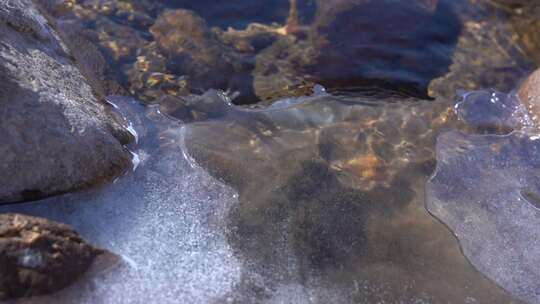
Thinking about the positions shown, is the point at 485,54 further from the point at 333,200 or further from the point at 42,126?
the point at 42,126

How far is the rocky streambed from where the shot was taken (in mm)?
2703

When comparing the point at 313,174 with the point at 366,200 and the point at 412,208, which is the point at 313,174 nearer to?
the point at 366,200

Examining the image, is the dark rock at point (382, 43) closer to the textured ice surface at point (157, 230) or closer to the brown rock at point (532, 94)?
the brown rock at point (532, 94)

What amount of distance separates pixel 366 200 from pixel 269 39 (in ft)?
6.41

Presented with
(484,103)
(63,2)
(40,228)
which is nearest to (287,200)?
(40,228)

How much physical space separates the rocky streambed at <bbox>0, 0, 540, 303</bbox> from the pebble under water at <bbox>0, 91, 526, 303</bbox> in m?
0.01

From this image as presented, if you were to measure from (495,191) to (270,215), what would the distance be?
148 cm

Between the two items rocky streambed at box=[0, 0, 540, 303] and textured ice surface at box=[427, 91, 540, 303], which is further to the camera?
textured ice surface at box=[427, 91, 540, 303]

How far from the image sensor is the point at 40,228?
8.04 feet

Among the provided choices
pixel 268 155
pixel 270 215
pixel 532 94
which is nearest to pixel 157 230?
pixel 270 215

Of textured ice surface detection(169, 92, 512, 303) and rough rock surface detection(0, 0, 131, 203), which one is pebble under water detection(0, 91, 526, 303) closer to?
textured ice surface detection(169, 92, 512, 303)

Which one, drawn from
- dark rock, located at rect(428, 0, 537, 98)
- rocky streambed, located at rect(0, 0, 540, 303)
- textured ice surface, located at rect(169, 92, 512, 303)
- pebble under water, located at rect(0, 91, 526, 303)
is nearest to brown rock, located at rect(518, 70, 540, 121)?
rocky streambed, located at rect(0, 0, 540, 303)

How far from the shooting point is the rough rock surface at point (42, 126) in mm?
2717

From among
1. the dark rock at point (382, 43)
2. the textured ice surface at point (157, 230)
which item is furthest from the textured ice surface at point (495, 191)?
the textured ice surface at point (157, 230)
